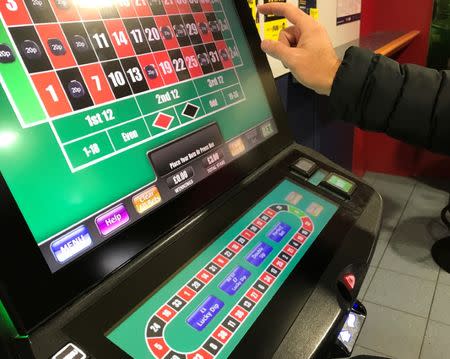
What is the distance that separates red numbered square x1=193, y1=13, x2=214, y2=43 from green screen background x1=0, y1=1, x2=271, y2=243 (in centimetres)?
23

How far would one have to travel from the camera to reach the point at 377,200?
79 centimetres

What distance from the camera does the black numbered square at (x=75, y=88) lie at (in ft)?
1.68

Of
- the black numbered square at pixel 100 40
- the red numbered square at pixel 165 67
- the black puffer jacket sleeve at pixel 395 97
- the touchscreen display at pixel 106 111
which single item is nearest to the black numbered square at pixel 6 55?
the touchscreen display at pixel 106 111

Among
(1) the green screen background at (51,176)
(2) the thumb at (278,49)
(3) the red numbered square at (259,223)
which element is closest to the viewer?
(1) the green screen background at (51,176)

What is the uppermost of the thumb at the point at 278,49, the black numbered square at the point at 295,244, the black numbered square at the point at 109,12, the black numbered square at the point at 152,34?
the black numbered square at the point at 109,12

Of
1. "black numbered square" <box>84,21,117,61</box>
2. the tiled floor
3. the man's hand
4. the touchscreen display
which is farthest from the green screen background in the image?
the tiled floor

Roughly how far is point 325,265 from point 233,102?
13.0 inches

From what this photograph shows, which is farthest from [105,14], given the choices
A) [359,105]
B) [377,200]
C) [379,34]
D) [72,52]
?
[379,34]

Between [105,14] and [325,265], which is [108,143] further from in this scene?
[325,265]

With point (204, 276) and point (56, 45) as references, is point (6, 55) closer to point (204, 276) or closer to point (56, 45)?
point (56, 45)

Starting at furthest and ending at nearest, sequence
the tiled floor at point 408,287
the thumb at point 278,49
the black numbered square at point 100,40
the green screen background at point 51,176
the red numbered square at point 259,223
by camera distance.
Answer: the tiled floor at point 408,287
the thumb at point 278,49
the red numbered square at point 259,223
the black numbered square at point 100,40
the green screen background at point 51,176

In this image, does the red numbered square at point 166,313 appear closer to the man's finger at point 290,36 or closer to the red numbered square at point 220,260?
the red numbered square at point 220,260

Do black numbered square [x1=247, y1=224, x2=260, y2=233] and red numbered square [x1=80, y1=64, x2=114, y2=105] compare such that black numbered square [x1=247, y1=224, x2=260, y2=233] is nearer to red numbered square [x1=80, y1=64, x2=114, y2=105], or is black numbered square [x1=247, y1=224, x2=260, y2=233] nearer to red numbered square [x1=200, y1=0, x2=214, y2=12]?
red numbered square [x1=80, y1=64, x2=114, y2=105]

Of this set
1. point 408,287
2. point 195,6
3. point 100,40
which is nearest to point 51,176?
point 100,40
